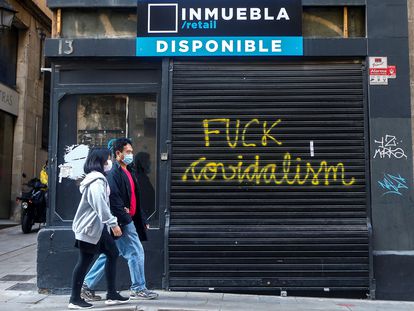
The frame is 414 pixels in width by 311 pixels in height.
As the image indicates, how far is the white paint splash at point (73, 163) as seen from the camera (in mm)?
7012

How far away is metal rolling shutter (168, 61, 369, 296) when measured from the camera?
661 cm

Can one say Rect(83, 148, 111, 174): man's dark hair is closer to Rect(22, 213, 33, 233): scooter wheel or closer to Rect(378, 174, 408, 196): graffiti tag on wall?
Rect(378, 174, 408, 196): graffiti tag on wall

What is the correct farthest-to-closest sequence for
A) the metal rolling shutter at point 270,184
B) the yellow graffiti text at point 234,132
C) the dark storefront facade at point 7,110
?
the dark storefront facade at point 7,110
the yellow graffiti text at point 234,132
the metal rolling shutter at point 270,184

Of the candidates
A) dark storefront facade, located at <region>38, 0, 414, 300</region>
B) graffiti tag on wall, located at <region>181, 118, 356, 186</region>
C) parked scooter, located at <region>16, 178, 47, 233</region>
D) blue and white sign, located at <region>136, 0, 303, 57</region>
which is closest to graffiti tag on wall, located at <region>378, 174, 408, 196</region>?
dark storefront facade, located at <region>38, 0, 414, 300</region>

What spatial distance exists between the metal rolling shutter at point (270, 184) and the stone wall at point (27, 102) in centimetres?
1032

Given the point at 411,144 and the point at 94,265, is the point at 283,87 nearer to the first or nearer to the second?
the point at 411,144

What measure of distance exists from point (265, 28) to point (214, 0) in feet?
2.78

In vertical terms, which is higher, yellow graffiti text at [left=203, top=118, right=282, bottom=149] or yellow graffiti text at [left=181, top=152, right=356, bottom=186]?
yellow graffiti text at [left=203, top=118, right=282, bottom=149]

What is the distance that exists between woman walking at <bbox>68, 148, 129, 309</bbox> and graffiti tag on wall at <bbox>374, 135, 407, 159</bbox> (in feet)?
12.2

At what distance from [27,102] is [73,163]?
10.1m

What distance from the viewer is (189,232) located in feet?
21.9

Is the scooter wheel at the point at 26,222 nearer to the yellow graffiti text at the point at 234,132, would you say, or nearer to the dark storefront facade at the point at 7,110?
the dark storefront facade at the point at 7,110

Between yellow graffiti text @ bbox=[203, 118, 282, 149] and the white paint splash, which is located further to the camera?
the white paint splash

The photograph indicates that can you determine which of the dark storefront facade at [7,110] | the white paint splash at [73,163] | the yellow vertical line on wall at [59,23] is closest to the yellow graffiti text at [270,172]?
the white paint splash at [73,163]
